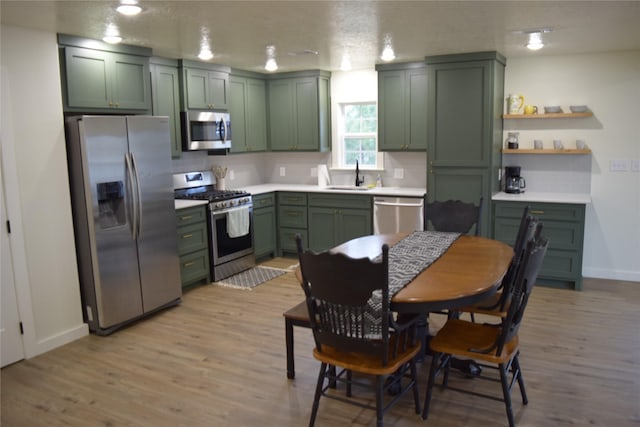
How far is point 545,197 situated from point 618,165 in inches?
32.8

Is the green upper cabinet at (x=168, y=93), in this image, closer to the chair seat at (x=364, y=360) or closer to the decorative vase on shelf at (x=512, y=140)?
the chair seat at (x=364, y=360)

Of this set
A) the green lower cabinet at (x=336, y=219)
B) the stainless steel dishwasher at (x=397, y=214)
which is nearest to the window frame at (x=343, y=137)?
the green lower cabinet at (x=336, y=219)

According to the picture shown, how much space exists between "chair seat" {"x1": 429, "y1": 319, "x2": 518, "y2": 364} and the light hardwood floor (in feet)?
1.40

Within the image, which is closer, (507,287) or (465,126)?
(507,287)

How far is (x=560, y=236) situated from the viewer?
4961mm

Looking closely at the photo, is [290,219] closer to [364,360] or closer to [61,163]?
[61,163]

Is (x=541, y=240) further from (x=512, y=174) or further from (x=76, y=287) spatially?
(x=76, y=287)

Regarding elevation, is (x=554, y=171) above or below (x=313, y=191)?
above

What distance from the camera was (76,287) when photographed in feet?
13.4

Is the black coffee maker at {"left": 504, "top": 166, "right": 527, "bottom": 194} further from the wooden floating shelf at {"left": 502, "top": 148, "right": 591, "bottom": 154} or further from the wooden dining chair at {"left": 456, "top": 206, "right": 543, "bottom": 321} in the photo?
the wooden dining chair at {"left": 456, "top": 206, "right": 543, "bottom": 321}

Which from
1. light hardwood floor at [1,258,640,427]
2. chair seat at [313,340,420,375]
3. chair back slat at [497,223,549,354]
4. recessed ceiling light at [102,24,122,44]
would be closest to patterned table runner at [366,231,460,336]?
chair seat at [313,340,420,375]

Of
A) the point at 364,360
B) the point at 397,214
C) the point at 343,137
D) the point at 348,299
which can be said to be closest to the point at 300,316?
the point at 364,360

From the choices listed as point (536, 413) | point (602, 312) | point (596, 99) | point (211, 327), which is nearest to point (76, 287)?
point (211, 327)

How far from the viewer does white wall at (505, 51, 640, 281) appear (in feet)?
16.8
